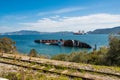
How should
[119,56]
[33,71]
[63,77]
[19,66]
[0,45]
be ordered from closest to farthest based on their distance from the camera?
[63,77] < [33,71] < [19,66] < [119,56] < [0,45]

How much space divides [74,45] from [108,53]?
80832 mm

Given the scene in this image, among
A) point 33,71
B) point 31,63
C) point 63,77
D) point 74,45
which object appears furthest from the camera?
point 74,45

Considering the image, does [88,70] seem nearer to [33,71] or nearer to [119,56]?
[33,71]

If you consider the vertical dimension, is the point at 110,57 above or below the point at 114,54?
below

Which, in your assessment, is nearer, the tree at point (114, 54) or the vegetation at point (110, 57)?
the tree at point (114, 54)

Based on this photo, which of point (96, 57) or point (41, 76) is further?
point (96, 57)

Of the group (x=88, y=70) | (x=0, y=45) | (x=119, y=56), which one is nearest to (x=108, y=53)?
(x=119, y=56)

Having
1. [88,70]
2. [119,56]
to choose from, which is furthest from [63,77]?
[119,56]

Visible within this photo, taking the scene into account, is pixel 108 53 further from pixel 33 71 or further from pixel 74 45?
pixel 74 45

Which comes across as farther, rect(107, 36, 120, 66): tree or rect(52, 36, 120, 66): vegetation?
Answer: rect(52, 36, 120, 66): vegetation

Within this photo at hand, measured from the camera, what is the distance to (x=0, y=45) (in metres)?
29.0

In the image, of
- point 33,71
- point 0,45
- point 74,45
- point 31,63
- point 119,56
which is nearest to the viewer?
point 33,71

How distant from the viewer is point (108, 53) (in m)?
16.2

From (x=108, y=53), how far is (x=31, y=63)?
23.1 ft
